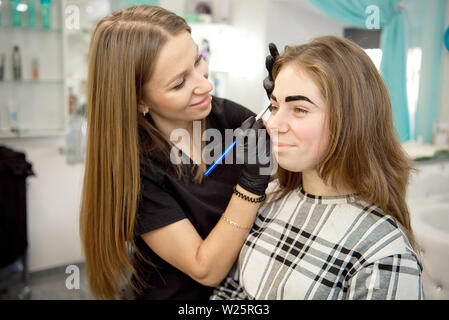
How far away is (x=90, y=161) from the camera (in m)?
0.99

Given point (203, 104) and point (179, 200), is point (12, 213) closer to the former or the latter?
point (179, 200)

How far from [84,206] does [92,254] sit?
5.5 inches

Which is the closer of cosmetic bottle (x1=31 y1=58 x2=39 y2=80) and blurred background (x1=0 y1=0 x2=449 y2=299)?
blurred background (x1=0 y1=0 x2=449 y2=299)

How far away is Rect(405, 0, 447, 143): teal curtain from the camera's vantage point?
102 cm

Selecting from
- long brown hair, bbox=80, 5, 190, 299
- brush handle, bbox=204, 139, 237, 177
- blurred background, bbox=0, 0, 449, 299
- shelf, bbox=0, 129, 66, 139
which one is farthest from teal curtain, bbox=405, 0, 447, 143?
shelf, bbox=0, 129, 66, 139

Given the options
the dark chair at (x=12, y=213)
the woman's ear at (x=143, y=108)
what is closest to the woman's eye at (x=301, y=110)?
the woman's ear at (x=143, y=108)

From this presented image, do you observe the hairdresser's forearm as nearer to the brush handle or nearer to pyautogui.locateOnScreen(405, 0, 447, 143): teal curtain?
the brush handle

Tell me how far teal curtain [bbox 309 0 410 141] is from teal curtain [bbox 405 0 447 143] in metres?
0.04

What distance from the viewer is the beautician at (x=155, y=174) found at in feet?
2.95

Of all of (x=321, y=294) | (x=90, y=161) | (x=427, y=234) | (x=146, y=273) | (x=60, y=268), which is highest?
(x=90, y=161)

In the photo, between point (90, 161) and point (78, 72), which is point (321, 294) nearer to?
point (90, 161)

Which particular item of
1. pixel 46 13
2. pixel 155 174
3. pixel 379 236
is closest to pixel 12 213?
pixel 46 13

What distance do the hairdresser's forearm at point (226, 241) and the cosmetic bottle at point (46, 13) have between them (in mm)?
2221

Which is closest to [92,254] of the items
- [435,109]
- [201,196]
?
[201,196]
